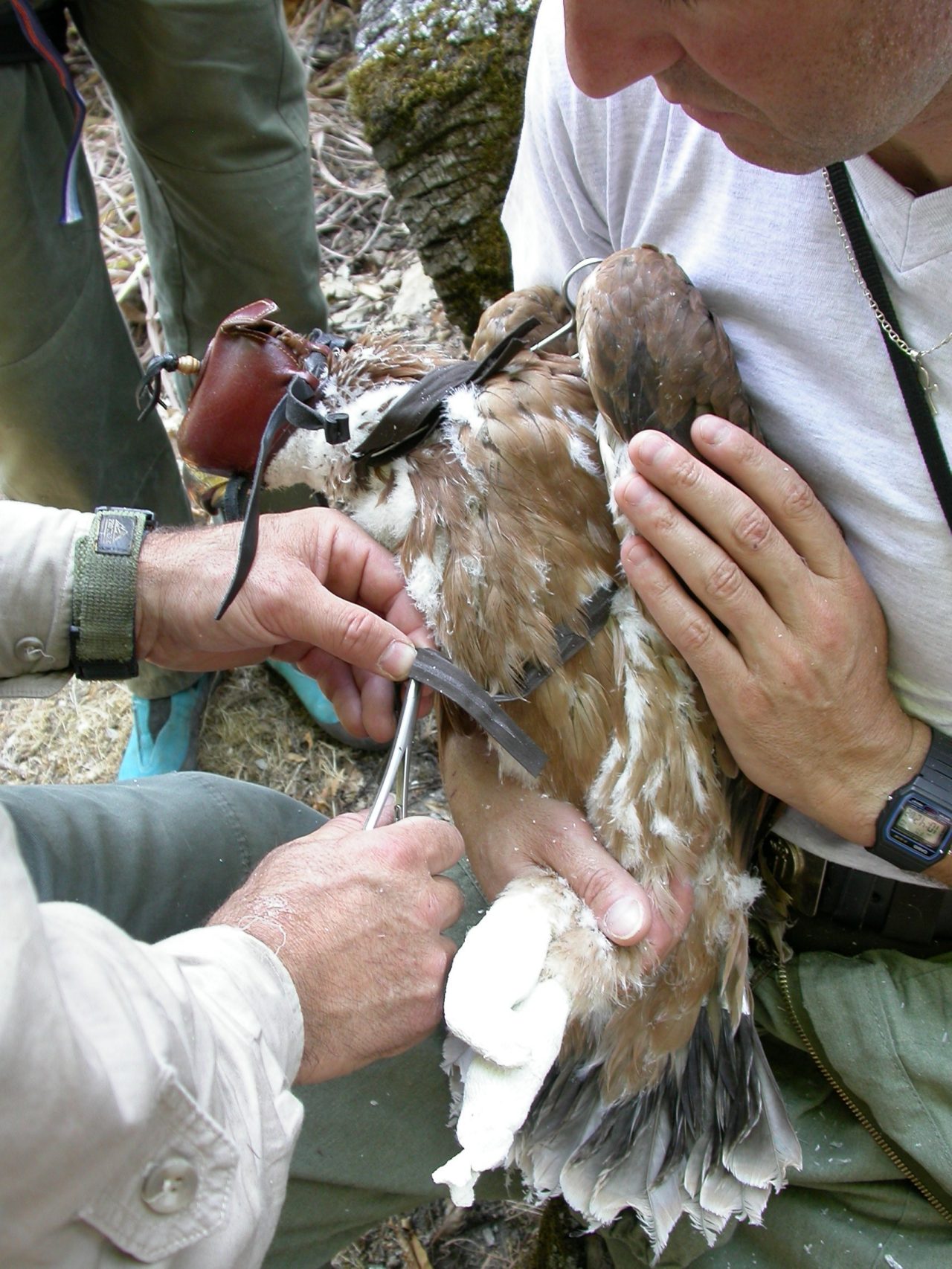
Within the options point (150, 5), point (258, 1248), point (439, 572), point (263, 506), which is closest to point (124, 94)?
point (150, 5)

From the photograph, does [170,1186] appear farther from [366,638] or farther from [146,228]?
[146,228]

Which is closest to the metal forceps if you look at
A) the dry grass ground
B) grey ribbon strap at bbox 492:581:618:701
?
grey ribbon strap at bbox 492:581:618:701

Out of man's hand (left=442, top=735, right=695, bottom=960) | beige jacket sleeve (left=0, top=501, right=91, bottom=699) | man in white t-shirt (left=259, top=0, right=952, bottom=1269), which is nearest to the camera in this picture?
man in white t-shirt (left=259, top=0, right=952, bottom=1269)

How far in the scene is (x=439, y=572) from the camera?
1556 millimetres

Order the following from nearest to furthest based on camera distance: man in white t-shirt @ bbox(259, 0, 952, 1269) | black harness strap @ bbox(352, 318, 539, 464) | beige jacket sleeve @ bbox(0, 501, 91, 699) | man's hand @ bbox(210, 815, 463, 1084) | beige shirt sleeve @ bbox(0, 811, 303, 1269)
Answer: beige shirt sleeve @ bbox(0, 811, 303, 1269) < man in white t-shirt @ bbox(259, 0, 952, 1269) < man's hand @ bbox(210, 815, 463, 1084) < black harness strap @ bbox(352, 318, 539, 464) < beige jacket sleeve @ bbox(0, 501, 91, 699)

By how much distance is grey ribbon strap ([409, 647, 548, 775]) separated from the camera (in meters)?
1.40

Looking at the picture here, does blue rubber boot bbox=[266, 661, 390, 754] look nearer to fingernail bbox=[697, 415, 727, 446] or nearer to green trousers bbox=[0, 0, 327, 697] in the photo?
green trousers bbox=[0, 0, 327, 697]

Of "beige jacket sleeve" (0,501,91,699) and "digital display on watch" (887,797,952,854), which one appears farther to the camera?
"beige jacket sleeve" (0,501,91,699)

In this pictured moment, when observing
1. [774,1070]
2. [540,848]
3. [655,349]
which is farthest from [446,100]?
[774,1070]

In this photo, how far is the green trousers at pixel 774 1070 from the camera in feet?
4.87

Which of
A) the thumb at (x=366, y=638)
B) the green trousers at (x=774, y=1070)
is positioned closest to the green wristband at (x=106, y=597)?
the green trousers at (x=774, y=1070)

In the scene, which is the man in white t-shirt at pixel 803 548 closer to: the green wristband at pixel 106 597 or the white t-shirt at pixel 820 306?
the white t-shirt at pixel 820 306

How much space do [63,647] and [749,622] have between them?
118cm

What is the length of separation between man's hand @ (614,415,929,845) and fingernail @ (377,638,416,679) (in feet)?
1.16
